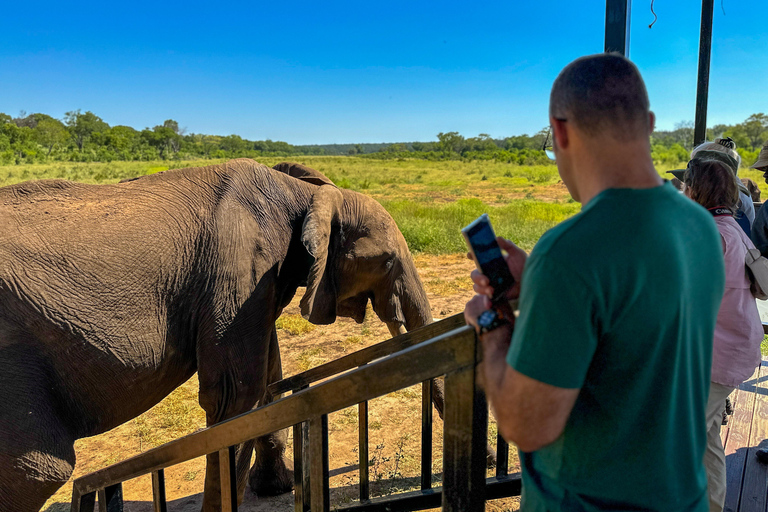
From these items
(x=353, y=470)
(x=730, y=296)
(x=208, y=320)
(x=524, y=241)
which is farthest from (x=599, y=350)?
(x=524, y=241)

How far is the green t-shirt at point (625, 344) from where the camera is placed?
1025 millimetres

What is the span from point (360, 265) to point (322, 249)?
54cm

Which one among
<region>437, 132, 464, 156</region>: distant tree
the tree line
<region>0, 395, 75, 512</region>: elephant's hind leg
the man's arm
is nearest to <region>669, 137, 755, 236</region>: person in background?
the man's arm

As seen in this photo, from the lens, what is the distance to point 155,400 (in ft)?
11.6

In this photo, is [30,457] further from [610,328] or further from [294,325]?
[294,325]

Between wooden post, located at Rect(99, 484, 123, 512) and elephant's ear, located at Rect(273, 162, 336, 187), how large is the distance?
229 cm

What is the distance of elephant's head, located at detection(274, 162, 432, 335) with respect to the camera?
12.5ft

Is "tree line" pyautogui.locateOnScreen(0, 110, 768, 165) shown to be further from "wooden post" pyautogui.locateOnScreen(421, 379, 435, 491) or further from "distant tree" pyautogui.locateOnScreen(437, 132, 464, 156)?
"wooden post" pyautogui.locateOnScreen(421, 379, 435, 491)

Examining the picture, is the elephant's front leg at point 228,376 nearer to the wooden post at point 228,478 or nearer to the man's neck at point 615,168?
the wooden post at point 228,478

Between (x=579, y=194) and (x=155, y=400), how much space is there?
123 inches

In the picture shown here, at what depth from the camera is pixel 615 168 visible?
1.13m

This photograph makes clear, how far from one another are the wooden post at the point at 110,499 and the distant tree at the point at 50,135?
6993 centimetres

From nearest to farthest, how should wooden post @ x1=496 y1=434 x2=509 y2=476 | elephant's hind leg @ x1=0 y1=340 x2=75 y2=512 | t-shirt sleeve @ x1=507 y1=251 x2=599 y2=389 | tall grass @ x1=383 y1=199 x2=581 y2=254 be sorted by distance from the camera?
t-shirt sleeve @ x1=507 y1=251 x2=599 y2=389 < wooden post @ x1=496 y1=434 x2=509 y2=476 < elephant's hind leg @ x1=0 y1=340 x2=75 y2=512 < tall grass @ x1=383 y1=199 x2=581 y2=254

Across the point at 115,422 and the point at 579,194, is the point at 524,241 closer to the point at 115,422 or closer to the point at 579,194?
the point at 115,422
